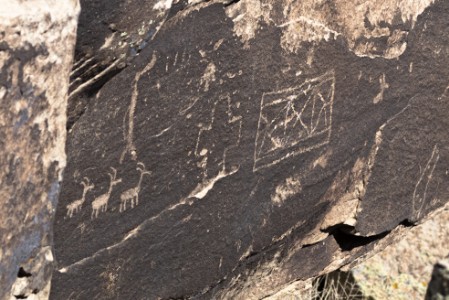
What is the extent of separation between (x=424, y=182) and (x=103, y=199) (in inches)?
54.3

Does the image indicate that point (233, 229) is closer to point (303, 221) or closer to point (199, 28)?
point (303, 221)

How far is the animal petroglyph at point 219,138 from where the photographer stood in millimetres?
2393

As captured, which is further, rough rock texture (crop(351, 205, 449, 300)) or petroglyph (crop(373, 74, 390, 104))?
rough rock texture (crop(351, 205, 449, 300))

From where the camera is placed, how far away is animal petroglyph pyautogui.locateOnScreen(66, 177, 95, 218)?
2.18 meters

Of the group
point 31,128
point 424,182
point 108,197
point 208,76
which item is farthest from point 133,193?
point 424,182

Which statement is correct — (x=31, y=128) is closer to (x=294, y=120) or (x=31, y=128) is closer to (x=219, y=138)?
(x=219, y=138)

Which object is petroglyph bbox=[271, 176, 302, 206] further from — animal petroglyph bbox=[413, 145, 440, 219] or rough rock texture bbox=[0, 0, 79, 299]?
rough rock texture bbox=[0, 0, 79, 299]

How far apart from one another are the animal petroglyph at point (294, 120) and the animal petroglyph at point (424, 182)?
0.62 meters

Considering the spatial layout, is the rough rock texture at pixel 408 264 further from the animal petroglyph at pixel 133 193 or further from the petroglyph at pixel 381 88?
the animal petroglyph at pixel 133 193

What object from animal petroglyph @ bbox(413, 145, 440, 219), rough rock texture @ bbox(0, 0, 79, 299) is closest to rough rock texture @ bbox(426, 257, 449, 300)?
rough rock texture @ bbox(0, 0, 79, 299)

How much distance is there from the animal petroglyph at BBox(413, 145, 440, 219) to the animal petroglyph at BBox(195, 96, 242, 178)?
3.16ft

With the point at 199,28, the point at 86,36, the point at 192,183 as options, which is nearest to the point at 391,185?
the point at 192,183

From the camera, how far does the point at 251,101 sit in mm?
2467

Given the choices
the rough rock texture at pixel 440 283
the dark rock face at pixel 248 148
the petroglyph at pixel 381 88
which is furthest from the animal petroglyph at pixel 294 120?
the rough rock texture at pixel 440 283
